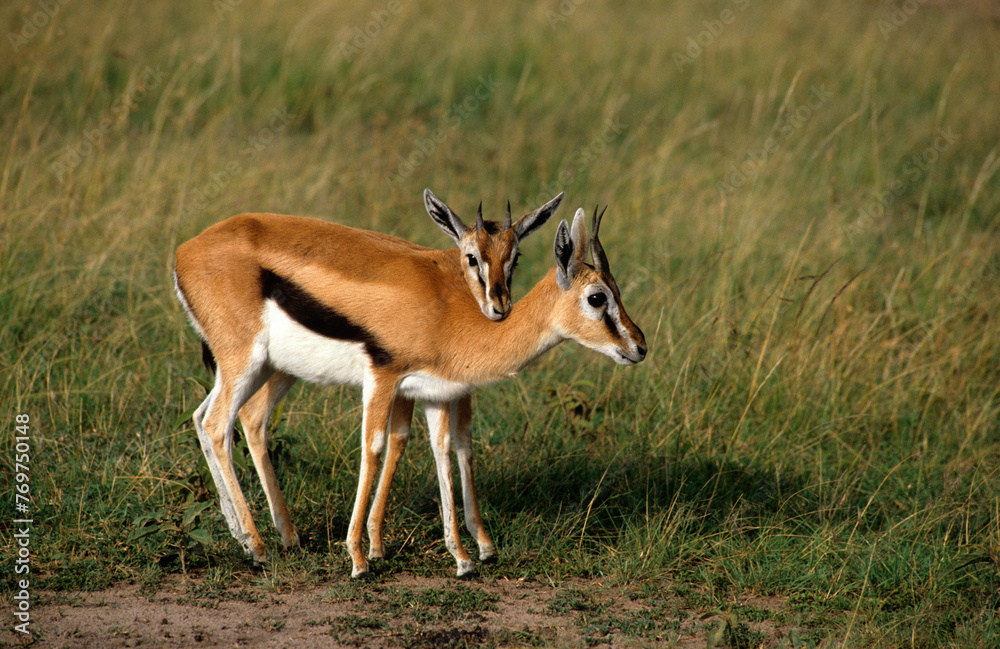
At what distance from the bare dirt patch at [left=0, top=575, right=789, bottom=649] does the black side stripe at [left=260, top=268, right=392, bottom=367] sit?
3.34ft

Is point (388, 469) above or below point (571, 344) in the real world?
above

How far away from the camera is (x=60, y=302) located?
18.7 ft

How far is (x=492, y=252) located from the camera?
13.3ft

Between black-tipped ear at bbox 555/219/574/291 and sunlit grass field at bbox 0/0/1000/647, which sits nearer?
black-tipped ear at bbox 555/219/574/291

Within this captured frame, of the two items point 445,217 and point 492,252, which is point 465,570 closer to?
point 492,252

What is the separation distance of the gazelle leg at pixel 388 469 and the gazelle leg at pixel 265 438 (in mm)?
385

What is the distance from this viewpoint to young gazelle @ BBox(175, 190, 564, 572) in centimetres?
405

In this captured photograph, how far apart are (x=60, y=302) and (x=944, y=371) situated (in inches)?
221

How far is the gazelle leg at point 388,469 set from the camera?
165 inches

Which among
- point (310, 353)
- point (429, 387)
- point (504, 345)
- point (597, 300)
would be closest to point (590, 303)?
point (597, 300)

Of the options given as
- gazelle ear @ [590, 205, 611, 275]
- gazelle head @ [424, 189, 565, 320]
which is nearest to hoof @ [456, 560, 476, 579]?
gazelle head @ [424, 189, 565, 320]

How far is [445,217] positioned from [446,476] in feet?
3.87

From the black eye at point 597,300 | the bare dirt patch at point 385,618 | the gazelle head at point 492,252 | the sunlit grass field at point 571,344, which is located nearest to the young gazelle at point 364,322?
the black eye at point 597,300

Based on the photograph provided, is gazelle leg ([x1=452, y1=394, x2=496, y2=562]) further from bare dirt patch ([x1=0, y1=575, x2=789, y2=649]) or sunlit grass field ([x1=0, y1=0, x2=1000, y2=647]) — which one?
bare dirt patch ([x1=0, y1=575, x2=789, y2=649])
